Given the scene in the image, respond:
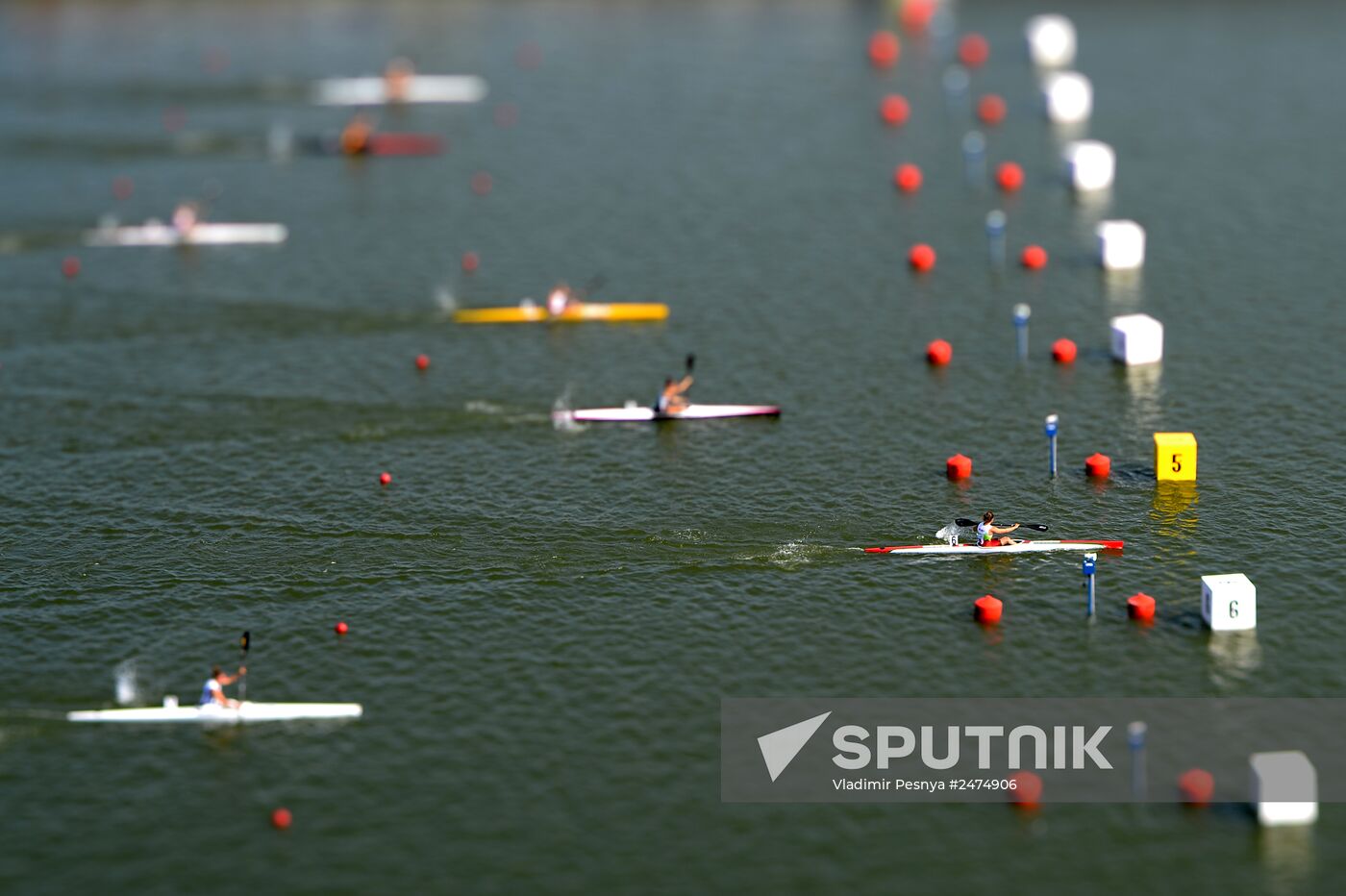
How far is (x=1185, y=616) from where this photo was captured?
209 ft

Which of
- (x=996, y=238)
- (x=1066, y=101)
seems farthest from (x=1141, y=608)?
(x=1066, y=101)

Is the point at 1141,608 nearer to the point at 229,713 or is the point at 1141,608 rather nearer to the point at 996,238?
the point at 229,713

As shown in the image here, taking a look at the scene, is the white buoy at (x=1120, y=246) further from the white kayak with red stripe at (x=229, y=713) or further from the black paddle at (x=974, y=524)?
the white kayak with red stripe at (x=229, y=713)

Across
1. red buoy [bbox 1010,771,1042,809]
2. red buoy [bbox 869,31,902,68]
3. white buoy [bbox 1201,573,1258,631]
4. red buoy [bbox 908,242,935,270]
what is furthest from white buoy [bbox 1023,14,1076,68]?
red buoy [bbox 1010,771,1042,809]

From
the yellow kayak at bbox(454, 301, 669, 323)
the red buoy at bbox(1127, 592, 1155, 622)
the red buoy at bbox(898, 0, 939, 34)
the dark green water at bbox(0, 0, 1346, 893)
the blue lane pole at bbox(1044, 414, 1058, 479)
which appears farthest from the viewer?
the red buoy at bbox(898, 0, 939, 34)

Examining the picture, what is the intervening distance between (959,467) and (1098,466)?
5674 millimetres

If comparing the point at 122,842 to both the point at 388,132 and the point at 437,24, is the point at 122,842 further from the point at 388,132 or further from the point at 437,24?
the point at 437,24

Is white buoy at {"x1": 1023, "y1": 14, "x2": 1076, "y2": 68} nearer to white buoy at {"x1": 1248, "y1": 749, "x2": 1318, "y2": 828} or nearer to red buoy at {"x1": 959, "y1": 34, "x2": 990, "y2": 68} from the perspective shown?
red buoy at {"x1": 959, "y1": 34, "x2": 990, "y2": 68}

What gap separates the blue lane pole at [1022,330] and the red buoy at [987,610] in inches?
976

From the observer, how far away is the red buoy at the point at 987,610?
63781 mm

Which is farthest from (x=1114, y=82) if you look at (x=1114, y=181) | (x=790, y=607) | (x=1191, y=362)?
(x=790, y=607)

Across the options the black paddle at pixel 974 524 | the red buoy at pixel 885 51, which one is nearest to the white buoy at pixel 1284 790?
the black paddle at pixel 974 524

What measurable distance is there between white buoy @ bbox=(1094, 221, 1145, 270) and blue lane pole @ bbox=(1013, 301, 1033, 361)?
8.92 m

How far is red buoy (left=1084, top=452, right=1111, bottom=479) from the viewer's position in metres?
74.8
